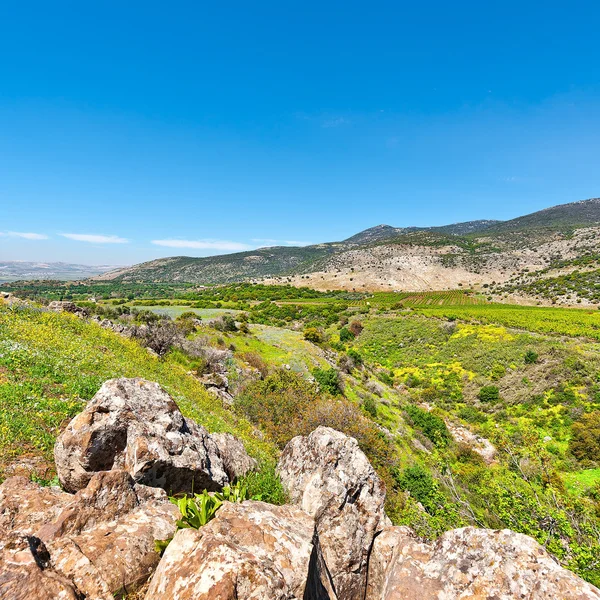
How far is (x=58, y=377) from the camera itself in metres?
10.2

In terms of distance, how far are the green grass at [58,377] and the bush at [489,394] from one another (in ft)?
107

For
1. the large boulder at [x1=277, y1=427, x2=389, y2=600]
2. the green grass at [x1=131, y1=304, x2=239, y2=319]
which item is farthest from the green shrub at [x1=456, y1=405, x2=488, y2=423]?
the green grass at [x1=131, y1=304, x2=239, y2=319]

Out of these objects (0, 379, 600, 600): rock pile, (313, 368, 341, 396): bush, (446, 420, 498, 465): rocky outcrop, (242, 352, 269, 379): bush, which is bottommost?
(446, 420, 498, 465): rocky outcrop

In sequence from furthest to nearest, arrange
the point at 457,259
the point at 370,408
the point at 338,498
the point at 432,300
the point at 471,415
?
the point at 457,259 → the point at 432,300 → the point at 471,415 → the point at 370,408 → the point at 338,498

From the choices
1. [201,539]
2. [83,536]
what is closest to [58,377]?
[83,536]

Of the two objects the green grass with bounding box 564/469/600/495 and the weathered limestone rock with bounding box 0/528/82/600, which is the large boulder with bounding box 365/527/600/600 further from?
the green grass with bounding box 564/469/600/495

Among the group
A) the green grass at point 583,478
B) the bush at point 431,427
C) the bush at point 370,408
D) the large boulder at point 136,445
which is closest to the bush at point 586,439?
the green grass at point 583,478

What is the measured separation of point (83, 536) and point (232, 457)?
508 centimetres

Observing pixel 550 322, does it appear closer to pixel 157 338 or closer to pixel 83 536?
pixel 157 338

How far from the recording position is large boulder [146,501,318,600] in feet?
10.8

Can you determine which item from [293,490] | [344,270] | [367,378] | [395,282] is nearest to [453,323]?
[367,378]

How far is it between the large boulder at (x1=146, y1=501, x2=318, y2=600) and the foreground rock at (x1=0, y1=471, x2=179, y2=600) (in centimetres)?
54

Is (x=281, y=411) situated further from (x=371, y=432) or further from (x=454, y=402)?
(x=454, y=402)

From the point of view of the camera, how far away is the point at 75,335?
15711 millimetres
